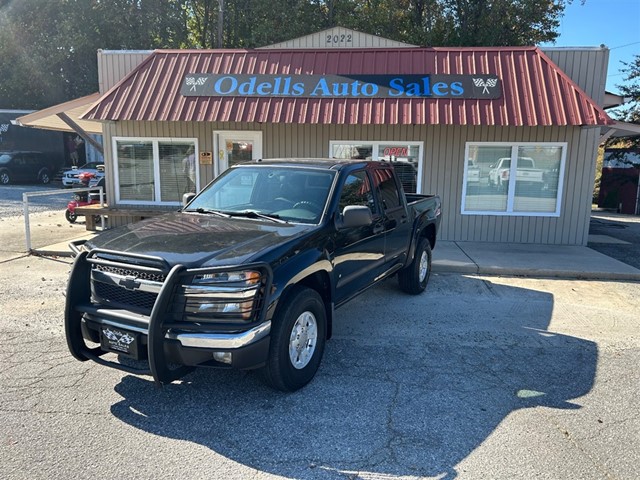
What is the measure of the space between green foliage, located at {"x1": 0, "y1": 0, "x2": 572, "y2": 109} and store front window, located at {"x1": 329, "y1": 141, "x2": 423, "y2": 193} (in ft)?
46.8

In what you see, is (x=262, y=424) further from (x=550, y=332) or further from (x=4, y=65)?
(x=4, y=65)

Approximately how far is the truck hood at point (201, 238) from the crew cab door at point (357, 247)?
53cm

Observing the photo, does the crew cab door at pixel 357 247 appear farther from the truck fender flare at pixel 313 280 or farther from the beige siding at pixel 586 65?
the beige siding at pixel 586 65

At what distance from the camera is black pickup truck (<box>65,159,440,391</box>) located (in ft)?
11.0

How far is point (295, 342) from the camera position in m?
3.88

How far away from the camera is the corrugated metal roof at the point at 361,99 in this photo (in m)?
9.30

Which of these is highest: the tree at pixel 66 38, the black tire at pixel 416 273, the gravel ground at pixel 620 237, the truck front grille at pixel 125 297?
the tree at pixel 66 38

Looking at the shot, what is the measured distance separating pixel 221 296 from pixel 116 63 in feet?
33.2

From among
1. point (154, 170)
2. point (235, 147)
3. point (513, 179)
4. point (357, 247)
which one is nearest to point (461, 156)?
A: point (513, 179)

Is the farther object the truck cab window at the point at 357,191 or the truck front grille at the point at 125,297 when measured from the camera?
the truck cab window at the point at 357,191

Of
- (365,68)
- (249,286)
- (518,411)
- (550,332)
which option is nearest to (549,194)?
(365,68)

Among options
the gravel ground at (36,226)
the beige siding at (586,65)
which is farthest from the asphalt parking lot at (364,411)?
the beige siding at (586,65)

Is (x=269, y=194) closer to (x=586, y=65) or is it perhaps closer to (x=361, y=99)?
(x=361, y=99)

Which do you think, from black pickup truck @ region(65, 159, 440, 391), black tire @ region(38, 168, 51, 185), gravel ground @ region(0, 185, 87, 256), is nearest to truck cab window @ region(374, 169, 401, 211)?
black pickup truck @ region(65, 159, 440, 391)
